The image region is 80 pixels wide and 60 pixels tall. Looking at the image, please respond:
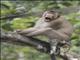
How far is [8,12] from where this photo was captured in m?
5.89

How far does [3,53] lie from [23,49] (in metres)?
1.14

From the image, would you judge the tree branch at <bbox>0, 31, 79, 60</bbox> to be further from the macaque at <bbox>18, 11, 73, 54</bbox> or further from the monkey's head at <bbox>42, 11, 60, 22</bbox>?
the monkey's head at <bbox>42, 11, 60, 22</bbox>

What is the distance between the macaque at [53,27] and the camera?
18.3 feet

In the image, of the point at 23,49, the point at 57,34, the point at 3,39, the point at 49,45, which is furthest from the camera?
the point at 23,49

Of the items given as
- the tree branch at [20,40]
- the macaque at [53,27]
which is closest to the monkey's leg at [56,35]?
the macaque at [53,27]

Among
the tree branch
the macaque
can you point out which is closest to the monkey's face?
the macaque

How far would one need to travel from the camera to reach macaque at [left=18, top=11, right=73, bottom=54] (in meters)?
5.58

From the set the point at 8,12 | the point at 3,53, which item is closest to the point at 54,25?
the point at 8,12

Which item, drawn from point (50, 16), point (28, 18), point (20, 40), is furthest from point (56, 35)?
point (20, 40)

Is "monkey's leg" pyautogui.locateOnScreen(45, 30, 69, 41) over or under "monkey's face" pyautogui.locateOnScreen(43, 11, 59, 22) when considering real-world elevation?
under

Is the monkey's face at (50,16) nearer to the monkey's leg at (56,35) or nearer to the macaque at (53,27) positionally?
the macaque at (53,27)

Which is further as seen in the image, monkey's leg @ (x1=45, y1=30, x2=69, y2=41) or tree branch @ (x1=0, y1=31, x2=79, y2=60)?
monkey's leg @ (x1=45, y1=30, x2=69, y2=41)

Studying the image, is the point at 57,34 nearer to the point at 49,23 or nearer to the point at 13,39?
the point at 49,23

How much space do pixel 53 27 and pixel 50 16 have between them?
373 millimetres
